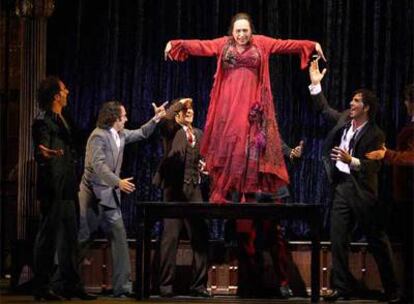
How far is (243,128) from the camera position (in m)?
7.09

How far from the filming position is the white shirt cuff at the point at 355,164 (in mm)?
6930

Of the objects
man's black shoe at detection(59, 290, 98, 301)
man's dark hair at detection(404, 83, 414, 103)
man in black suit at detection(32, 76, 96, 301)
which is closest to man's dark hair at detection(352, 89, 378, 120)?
man's dark hair at detection(404, 83, 414, 103)

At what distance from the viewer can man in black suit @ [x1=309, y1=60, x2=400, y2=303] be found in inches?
273

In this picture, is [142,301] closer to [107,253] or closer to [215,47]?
[107,253]

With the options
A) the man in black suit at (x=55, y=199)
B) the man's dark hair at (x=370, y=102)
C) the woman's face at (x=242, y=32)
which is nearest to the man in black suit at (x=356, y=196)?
the man's dark hair at (x=370, y=102)

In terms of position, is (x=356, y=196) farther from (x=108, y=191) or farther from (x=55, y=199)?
(x=55, y=199)

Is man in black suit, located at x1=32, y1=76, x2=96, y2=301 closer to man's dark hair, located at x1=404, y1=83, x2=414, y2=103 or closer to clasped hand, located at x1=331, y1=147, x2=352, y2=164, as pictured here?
clasped hand, located at x1=331, y1=147, x2=352, y2=164

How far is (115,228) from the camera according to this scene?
7105 mm

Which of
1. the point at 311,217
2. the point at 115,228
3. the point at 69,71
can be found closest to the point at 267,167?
the point at 311,217

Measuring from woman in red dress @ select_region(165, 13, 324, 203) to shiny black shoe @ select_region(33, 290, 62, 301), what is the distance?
1298 millimetres

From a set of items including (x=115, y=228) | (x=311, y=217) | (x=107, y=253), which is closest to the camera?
(x=311, y=217)

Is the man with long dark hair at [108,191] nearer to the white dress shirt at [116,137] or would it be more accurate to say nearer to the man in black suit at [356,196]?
the white dress shirt at [116,137]

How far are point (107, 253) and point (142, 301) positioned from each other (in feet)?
3.57

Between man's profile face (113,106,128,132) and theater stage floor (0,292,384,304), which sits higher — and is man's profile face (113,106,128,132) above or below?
above
